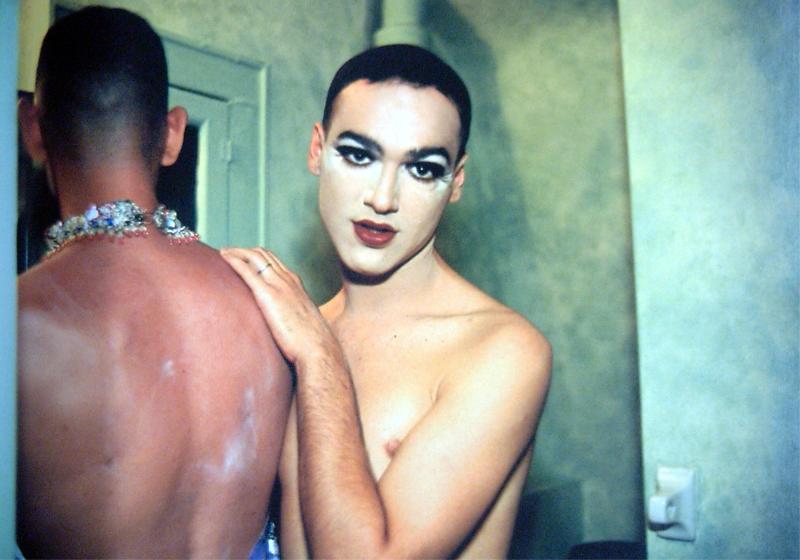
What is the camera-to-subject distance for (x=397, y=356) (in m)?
1.19

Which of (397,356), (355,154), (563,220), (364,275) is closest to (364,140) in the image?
(355,154)

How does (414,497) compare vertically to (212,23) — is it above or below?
below

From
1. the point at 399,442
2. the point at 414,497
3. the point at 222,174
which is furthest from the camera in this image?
the point at 222,174

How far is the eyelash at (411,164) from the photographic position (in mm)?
1147

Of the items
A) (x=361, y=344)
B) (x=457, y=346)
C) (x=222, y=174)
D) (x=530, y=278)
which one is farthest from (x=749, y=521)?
(x=222, y=174)

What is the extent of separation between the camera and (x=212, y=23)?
1229 millimetres

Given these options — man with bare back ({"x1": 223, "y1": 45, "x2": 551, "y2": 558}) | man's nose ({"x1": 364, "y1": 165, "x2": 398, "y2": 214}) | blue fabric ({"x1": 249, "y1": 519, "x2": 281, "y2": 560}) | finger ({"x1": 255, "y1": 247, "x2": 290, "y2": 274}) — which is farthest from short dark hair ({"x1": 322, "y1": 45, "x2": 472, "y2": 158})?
blue fabric ({"x1": 249, "y1": 519, "x2": 281, "y2": 560})

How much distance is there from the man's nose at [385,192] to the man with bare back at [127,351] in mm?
242

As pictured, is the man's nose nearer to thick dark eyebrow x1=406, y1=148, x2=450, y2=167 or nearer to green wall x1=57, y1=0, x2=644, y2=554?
thick dark eyebrow x1=406, y1=148, x2=450, y2=167

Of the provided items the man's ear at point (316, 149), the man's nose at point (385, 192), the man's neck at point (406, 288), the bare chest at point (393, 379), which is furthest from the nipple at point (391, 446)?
the man's ear at point (316, 149)

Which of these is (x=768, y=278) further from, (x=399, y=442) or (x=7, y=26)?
(x=7, y=26)

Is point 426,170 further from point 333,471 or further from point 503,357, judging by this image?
point 333,471

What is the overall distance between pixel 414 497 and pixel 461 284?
392 mm

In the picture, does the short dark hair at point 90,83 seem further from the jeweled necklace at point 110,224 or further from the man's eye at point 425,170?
the man's eye at point 425,170
